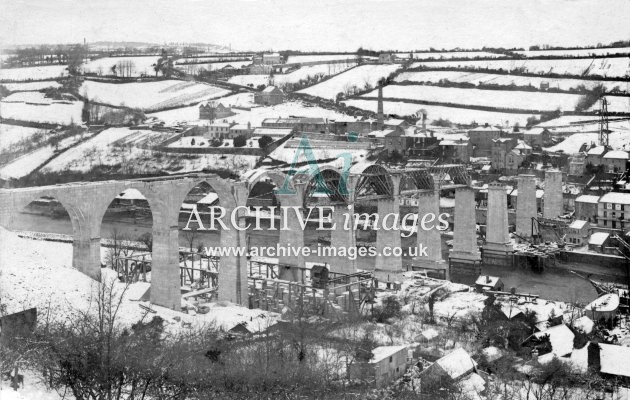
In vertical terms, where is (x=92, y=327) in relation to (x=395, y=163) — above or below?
below

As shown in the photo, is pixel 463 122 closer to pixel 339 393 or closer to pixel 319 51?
pixel 319 51

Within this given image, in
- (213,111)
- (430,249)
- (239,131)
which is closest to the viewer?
(430,249)

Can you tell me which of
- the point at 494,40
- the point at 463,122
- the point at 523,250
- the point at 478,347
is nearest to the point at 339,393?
the point at 478,347

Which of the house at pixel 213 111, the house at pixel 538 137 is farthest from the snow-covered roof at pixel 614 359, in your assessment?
the house at pixel 213 111

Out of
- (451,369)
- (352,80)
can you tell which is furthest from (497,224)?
(352,80)

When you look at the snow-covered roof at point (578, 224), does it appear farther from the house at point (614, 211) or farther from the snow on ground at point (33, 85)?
the snow on ground at point (33, 85)

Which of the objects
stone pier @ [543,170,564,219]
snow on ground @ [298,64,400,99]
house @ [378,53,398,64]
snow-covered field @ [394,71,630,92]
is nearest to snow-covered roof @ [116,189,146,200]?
snow on ground @ [298,64,400,99]

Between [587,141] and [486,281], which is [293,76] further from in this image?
[486,281]
